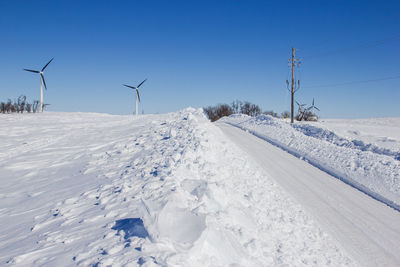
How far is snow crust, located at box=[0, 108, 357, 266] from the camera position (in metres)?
3.88

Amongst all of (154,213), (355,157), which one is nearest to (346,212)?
(355,157)

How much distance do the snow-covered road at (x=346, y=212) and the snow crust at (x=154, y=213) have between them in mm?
465

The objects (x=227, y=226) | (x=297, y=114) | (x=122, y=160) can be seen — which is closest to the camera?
(x=227, y=226)

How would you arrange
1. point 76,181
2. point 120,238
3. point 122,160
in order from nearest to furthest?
point 120,238 → point 76,181 → point 122,160

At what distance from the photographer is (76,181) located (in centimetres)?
805

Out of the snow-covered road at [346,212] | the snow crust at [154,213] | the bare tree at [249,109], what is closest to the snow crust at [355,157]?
the snow-covered road at [346,212]

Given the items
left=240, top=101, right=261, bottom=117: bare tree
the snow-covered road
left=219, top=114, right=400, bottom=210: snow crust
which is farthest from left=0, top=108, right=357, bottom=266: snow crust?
left=240, top=101, right=261, bottom=117: bare tree

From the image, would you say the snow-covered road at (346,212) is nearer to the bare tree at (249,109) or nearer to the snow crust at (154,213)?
the snow crust at (154,213)

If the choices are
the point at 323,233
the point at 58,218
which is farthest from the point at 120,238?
the point at 323,233

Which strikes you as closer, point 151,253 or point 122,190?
point 151,253

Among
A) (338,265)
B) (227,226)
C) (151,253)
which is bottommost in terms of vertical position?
(338,265)

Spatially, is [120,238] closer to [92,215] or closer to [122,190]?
[92,215]

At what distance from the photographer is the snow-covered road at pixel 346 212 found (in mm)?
5477

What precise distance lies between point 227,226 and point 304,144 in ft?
37.4
